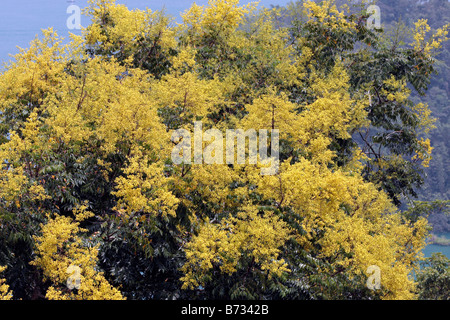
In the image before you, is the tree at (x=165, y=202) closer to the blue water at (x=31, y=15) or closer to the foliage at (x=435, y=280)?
the foliage at (x=435, y=280)

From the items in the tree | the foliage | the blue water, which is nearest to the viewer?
the tree

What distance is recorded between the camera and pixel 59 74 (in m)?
9.16

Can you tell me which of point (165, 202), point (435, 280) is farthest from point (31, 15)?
point (165, 202)

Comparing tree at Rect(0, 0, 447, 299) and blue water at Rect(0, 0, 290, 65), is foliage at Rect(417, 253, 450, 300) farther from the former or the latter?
blue water at Rect(0, 0, 290, 65)

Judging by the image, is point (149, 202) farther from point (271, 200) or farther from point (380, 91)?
point (380, 91)

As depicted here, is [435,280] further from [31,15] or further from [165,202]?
[31,15]

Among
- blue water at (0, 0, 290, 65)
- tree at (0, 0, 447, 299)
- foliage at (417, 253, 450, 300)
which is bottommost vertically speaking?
foliage at (417, 253, 450, 300)

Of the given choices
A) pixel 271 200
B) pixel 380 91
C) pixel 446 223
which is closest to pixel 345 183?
pixel 271 200

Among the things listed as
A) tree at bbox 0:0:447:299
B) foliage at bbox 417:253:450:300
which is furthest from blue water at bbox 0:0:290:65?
tree at bbox 0:0:447:299

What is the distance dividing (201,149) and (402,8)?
73.0 meters

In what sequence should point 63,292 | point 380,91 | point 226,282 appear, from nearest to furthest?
point 63,292
point 226,282
point 380,91

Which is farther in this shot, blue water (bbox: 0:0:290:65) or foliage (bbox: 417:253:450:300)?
blue water (bbox: 0:0:290:65)

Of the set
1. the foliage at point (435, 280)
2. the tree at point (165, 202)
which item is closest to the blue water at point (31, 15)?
the foliage at point (435, 280)
